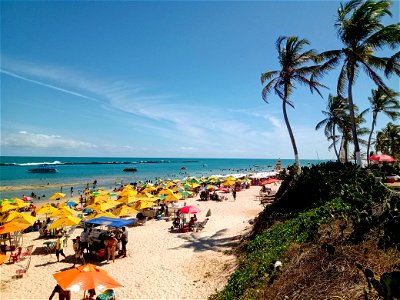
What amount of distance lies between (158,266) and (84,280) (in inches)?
213

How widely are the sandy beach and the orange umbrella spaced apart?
2628 mm

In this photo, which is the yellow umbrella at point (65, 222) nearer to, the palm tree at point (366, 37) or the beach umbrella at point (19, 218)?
the beach umbrella at point (19, 218)

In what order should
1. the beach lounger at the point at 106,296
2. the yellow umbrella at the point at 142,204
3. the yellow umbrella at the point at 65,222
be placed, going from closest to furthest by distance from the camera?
the beach lounger at the point at 106,296 < the yellow umbrella at the point at 65,222 < the yellow umbrella at the point at 142,204

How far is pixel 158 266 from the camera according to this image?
12156mm

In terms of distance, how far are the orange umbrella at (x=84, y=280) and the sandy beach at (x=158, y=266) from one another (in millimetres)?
2628

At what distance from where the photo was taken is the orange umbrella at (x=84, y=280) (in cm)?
698

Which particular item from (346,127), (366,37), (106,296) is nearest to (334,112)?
(346,127)

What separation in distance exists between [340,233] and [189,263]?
23.1ft

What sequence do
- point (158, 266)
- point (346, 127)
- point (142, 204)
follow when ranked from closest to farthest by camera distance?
point (158, 266) < point (142, 204) < point (346, 127)

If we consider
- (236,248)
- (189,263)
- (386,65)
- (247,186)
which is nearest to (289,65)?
(386,65)

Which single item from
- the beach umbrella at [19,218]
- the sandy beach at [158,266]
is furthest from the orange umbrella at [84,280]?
the beach umbrella at [19,218]

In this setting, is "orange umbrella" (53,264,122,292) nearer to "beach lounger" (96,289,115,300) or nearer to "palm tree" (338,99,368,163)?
"beach lounger" (96,289,115,300)

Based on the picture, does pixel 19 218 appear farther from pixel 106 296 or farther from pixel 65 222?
pixel 106 296

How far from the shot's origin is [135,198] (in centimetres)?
2370
